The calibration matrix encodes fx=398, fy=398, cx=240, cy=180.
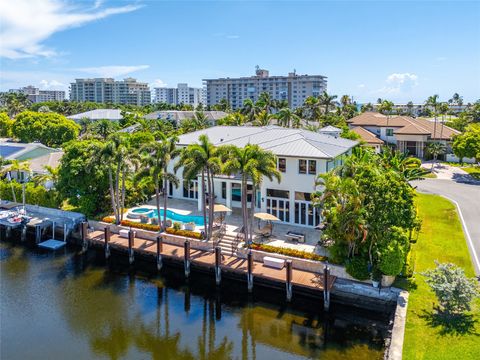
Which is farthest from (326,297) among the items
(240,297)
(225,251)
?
(225,251)

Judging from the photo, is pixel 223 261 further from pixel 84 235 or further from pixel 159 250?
pixel 84 235

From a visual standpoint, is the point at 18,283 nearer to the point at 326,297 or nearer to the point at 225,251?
the point at 225,251

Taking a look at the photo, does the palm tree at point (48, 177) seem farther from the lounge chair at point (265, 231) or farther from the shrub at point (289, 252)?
the shrub at point (289, 252)

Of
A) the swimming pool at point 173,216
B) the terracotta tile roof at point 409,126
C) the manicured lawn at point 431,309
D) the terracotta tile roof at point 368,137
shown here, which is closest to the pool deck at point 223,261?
the swimming pool at point 173,216

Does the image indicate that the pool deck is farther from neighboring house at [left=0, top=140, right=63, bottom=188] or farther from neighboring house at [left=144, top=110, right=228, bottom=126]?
neighboring house at [left=144, top=110, right=228, bottom=126]

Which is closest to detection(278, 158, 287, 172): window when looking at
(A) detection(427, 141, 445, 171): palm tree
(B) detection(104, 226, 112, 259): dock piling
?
(B) detection(104, 226, 112, 259): dock piling

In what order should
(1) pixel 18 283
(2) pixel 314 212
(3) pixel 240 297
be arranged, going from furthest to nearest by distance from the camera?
(2) pixel 314 212 → (1) pixel 18 283 → (3) pixel 240 297
